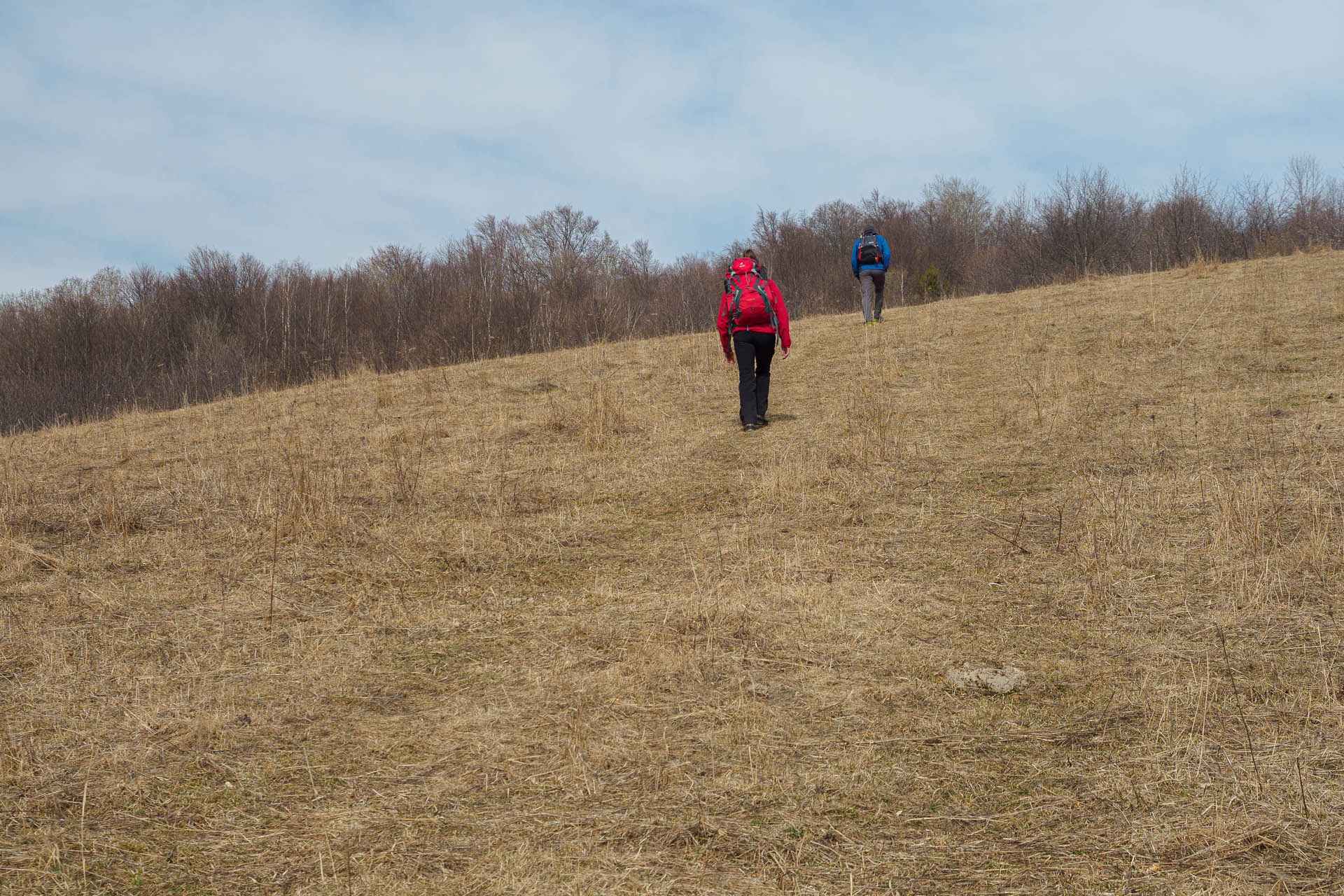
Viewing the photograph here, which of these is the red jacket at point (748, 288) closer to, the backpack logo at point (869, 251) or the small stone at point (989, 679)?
the small stone at point (989, 679)

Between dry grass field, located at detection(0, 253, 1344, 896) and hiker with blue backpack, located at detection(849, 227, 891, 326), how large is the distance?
19.1ft

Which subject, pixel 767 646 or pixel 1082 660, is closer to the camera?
pixel 1082 660

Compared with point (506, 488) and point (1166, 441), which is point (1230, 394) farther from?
point (506, 488)

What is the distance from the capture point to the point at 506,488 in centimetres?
940

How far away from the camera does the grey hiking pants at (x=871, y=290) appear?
671 inches

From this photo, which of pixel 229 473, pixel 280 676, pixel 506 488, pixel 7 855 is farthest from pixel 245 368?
pixel 7 855

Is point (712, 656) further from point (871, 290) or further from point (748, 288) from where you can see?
point (871, 290)

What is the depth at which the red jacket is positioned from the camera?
33.9ft

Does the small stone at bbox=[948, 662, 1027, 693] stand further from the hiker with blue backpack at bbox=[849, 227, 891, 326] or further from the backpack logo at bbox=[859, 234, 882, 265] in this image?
the backpack logo at bbox=[859, 234, 882, 265]

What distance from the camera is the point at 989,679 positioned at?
185 inches

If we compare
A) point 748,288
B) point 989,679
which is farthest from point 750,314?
point 989,679

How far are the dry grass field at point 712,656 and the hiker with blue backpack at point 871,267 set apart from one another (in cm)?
582

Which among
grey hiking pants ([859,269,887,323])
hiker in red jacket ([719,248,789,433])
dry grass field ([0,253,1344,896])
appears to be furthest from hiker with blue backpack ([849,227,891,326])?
hiker in red jacket ([719,248,789,433])

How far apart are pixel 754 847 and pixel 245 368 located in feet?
79.7
